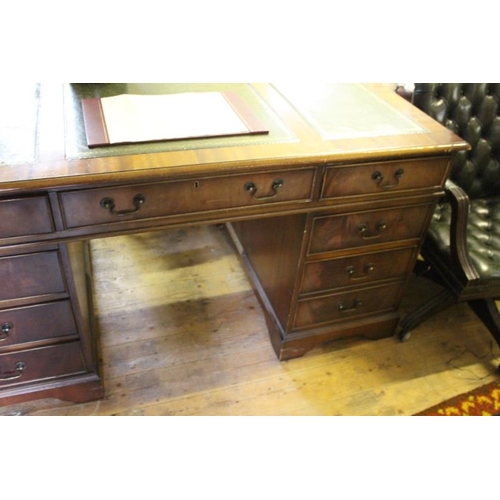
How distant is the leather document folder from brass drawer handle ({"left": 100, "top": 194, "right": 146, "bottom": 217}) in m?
0.14

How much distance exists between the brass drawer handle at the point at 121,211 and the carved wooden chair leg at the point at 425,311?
120 cm

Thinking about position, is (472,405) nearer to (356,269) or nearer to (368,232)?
(356,269)

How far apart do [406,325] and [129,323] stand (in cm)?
111

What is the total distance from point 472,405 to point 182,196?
1281mm

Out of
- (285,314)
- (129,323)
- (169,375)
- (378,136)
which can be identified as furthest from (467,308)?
(129,323)

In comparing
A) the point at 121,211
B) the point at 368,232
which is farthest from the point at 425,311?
the point at 121,211

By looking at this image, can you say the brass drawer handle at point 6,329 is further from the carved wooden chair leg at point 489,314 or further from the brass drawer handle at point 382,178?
the carved wooden chair leg at point 489,314

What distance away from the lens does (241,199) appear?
1166mm

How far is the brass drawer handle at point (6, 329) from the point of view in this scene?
1221mm

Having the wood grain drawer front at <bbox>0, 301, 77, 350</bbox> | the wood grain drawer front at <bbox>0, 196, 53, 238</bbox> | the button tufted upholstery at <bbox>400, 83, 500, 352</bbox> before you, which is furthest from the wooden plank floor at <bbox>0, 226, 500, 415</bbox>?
the wood grain drawer front at <bbox>0, 196, 53, 238</bbox>

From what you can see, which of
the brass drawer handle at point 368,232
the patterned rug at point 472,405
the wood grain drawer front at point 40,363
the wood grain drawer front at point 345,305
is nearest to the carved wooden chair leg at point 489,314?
the patterned rug at point 472,405

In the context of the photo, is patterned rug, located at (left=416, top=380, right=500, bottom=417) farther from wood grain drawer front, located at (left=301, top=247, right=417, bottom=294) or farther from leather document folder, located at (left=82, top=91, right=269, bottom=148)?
leather document folder, located at (left=82, top=91, right=269, bottom=148)

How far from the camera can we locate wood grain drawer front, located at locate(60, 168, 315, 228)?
105cm

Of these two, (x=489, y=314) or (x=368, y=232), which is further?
(x=489, y=314)
